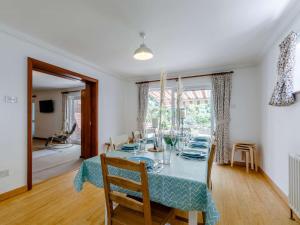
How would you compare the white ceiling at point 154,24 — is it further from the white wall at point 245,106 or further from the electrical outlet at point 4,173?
the electrical outlet at point 4,173

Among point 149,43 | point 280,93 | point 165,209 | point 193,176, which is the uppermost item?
point 149,43

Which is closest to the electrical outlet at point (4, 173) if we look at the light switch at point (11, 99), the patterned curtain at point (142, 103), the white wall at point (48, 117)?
the light switch at point (11, 99)

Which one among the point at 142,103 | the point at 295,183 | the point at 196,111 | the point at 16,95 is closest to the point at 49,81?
the point at 142,103

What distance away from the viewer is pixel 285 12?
1.87 meters

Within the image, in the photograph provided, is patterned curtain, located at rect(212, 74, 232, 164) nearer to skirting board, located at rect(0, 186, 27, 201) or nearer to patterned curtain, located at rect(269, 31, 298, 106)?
patterned curtain, located at rect(269, 31, 298, 106)

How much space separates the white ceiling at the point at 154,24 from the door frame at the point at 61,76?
0.40 meters

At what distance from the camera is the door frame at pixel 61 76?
2.49 metres

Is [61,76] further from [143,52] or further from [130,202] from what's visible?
[130,202]

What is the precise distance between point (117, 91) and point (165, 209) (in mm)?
3819

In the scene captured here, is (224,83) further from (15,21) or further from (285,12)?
(15,21)

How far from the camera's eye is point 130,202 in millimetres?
1141

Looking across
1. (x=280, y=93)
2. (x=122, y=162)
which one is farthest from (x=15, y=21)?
(x=280, y=93)

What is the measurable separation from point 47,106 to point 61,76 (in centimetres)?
502

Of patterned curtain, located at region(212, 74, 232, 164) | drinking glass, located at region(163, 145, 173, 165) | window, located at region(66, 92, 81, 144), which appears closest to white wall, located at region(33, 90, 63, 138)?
window, located at region(66, 92, 81, 144)
